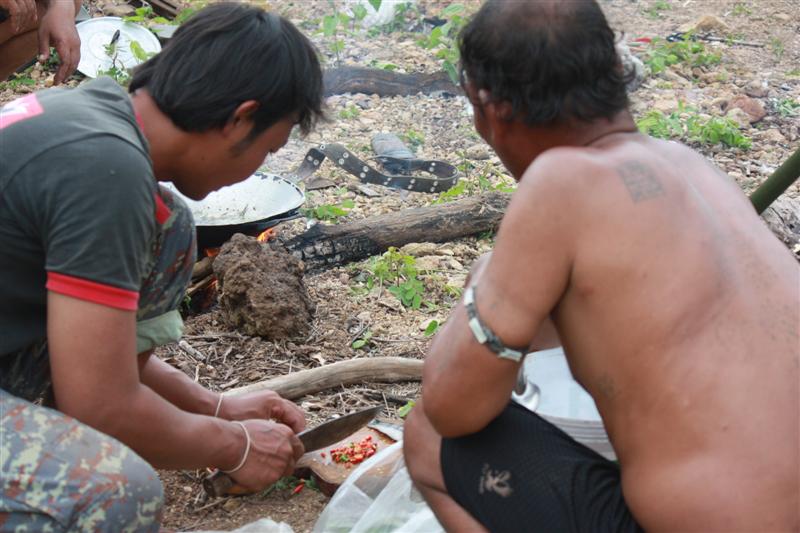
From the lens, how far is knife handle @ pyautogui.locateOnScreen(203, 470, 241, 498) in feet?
8.65

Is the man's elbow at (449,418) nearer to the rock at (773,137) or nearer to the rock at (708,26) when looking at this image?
the rock at (773,137)

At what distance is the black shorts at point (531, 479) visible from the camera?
6.48ft

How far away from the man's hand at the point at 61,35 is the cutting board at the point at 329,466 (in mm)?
2136

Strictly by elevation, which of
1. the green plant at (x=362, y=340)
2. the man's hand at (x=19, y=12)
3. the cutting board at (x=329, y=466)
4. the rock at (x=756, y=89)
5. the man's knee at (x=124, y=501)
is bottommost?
the rock at (x=756, y=89)

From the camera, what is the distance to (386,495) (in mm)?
2625

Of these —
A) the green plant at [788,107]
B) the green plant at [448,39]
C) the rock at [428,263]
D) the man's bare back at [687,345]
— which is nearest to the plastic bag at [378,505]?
the man's bare back at [687,345]

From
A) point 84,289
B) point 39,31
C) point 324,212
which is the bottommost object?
point 324,212

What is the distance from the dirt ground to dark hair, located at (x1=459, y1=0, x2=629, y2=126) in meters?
0.69

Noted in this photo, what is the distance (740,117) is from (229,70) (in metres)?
5.72

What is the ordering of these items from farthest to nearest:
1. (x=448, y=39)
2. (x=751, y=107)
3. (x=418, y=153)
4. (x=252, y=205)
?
(x=448, y=39) → (x=751, y=107) → (x=418, y=153) → (x=252, y=205)

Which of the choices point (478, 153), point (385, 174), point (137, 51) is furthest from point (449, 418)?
point (137, 51)

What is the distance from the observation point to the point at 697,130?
647 cm

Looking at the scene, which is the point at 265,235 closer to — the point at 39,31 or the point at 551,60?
the point at 39,31

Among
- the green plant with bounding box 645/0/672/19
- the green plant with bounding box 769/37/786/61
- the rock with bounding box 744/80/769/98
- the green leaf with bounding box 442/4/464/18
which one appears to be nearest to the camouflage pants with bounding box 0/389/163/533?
the rock with bounding box 744/80/769/98
